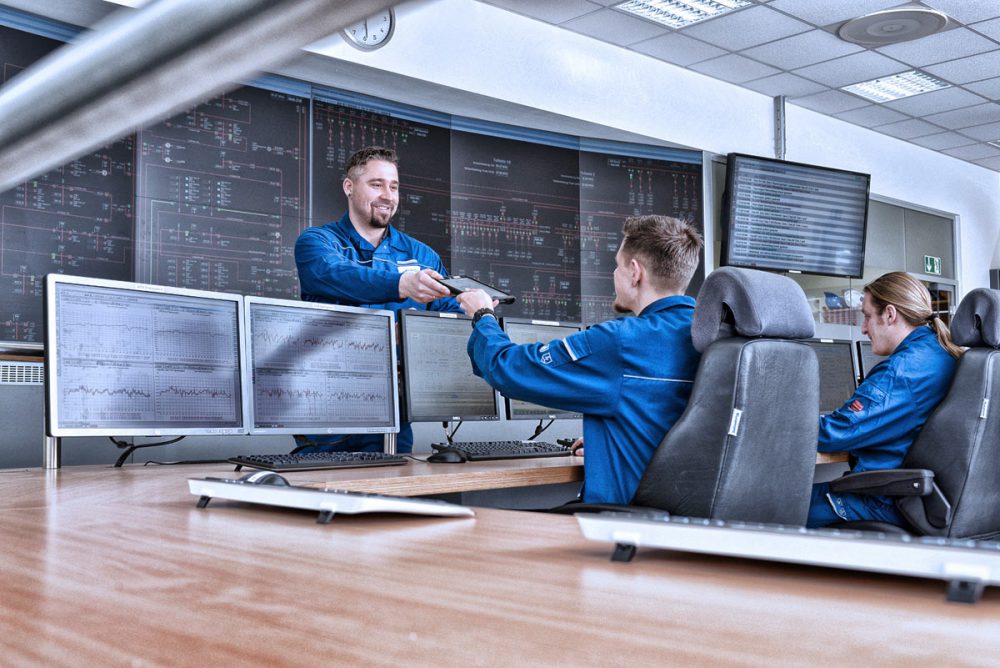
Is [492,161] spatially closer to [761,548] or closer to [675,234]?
[675,234]

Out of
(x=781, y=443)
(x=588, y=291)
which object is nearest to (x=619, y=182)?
(x=588, y=291)

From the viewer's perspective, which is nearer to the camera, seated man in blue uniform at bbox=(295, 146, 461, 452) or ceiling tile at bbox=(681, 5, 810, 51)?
seated man in blue uniform at bbox=(295, 146, 461, 452)

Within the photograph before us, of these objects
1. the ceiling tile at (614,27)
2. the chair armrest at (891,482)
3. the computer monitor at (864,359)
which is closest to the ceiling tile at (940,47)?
the ceiling tile at (614,27)

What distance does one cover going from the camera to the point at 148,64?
0.65 feet

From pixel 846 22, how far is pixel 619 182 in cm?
150

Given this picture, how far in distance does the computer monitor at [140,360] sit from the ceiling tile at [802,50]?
13.7 feet

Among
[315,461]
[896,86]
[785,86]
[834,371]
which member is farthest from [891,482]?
[896,86]

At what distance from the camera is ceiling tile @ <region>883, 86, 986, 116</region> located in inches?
249

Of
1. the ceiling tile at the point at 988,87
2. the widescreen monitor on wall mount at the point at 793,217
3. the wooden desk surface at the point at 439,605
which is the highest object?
the ceiling tile at the point at 988,87

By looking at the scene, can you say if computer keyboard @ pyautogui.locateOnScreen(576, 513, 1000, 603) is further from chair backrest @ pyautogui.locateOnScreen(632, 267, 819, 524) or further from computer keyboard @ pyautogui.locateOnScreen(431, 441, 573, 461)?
computer keyboard @ pyautogui.locateOnScreen(431, 441, 573, 461)

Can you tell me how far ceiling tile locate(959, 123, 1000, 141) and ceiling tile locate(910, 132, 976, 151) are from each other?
0.07 meters

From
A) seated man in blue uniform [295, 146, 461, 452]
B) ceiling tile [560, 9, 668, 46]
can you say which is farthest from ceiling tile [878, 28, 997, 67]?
seated man in blue uniform [295, 146, 461, 452]

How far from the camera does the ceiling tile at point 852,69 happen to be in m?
5.67

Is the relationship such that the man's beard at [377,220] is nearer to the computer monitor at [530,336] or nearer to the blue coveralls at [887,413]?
the computer monitor at [530,336]
